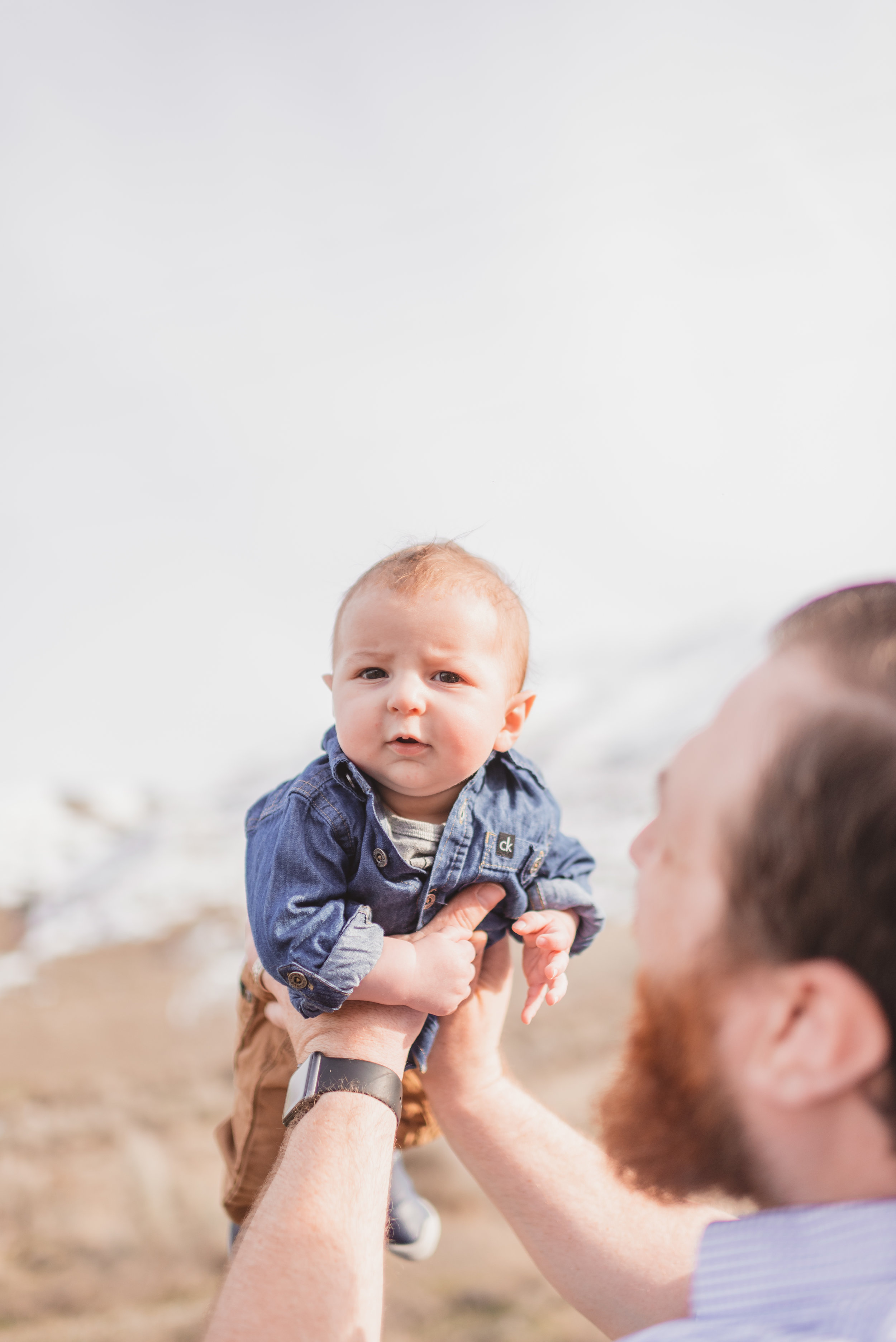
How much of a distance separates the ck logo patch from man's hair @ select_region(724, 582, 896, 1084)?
2.64ft

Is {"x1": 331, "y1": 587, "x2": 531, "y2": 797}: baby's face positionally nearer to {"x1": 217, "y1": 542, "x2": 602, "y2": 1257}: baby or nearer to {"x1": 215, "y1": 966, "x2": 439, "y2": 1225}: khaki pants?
{"x1": 217, "y1": 542, "x2": 602, "y2": 1257}: baby

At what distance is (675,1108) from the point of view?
1243 mm

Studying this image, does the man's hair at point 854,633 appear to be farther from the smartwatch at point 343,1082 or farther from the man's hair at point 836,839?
the smartwatch at point 343,1082

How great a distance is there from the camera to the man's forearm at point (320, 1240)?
1315mm

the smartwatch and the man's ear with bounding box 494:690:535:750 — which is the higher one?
the man's ear with bounding box 494:690:535:750

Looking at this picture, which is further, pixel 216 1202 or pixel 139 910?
pixel 139 910

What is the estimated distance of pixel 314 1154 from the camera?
1.53 metres

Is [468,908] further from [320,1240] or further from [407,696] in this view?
[320,1240]

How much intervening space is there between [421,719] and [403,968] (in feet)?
1.64

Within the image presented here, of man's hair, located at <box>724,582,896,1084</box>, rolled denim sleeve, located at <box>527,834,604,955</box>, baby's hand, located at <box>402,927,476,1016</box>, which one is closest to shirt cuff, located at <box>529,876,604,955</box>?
rolled denim sleeve, located at <box>527,834,604,955</box>

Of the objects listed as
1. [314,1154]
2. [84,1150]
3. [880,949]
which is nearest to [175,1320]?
[84,1150]

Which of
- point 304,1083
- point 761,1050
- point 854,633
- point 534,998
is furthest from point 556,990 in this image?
point 854,633

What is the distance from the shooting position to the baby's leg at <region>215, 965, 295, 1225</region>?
210 cm

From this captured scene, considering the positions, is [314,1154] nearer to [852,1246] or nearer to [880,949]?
[852,1246]
